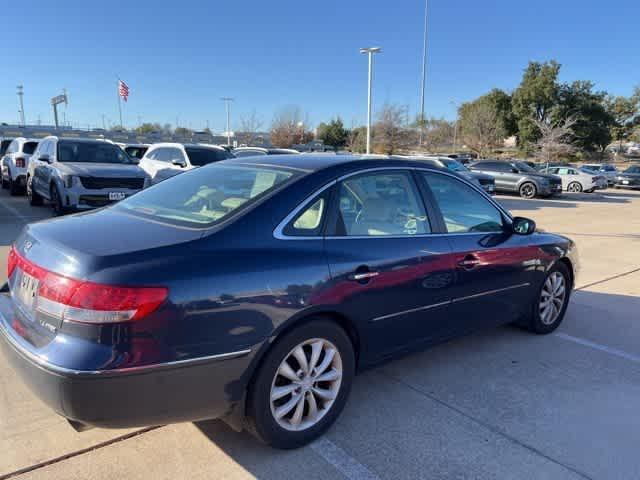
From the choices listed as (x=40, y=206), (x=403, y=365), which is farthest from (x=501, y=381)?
(x=40, y=206)

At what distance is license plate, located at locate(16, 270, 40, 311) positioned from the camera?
239 centimetres

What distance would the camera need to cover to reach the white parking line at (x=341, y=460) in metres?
2.56

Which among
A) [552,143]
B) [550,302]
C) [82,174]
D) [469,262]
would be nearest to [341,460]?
[469,262]

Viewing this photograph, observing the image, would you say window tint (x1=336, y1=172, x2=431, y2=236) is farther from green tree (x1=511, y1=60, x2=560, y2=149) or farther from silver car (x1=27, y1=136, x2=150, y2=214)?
green tree (x1=511, y1=60, x2=560, y2=149)

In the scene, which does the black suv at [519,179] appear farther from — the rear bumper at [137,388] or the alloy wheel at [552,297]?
the rear bumper at [137,388]

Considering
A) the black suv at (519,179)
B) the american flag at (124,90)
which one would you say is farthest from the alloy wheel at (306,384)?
the american flag at (124,90)

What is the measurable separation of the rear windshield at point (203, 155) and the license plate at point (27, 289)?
9.58 meters

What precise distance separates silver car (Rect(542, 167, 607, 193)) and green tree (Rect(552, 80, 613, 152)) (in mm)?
31066

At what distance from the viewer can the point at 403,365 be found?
12.9 feet

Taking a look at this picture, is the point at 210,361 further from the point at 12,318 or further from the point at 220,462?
the point at 12,318

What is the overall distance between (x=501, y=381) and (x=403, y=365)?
2.44 ft

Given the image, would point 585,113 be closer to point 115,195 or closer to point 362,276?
point 115,195

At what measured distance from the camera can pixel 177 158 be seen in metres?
12.3

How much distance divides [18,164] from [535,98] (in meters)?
53.4
